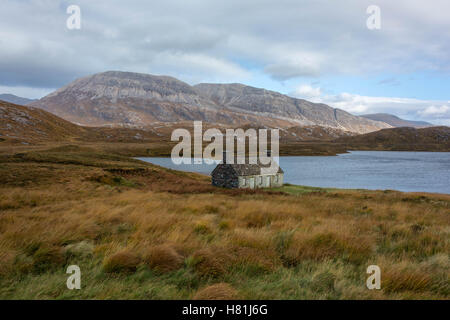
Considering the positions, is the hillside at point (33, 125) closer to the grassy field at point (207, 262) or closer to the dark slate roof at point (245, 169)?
the dark slate roof at point (245, 169)

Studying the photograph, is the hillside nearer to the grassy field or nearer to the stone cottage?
the stone cottage

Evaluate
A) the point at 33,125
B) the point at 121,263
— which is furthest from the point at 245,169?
the point at 33,125

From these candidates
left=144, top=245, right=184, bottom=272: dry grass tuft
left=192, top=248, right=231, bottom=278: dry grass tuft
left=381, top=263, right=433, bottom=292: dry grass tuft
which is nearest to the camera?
left=381, top=263, right=433, bottom=292: dry grass tuft

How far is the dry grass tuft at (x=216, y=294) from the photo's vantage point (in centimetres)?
446

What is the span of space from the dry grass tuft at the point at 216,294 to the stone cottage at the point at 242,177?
1547 inches

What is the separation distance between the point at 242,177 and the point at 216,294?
3997 cm

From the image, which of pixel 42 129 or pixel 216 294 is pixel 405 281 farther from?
pixel 42 129

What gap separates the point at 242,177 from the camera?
1746 inches

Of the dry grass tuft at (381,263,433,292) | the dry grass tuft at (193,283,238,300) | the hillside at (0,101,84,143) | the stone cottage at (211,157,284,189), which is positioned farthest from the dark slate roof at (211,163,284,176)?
the hillside at (0,101,84,143)

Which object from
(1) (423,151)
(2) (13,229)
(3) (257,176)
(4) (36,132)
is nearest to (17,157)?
(3) (257,176)

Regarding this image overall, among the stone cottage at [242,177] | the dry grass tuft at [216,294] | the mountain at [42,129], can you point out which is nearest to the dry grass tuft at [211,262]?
the dry grass tuft at [216,294]

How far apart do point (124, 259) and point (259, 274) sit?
8.75ft

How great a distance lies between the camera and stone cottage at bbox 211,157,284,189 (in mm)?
44228

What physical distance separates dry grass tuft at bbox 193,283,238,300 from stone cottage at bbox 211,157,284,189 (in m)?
39.3
